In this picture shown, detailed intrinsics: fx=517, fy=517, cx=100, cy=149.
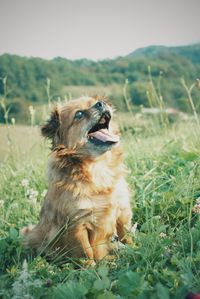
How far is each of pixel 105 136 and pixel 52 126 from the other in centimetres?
46

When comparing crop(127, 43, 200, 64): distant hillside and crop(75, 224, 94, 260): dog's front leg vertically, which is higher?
crop(127, 43, 200, 64): distant hillside

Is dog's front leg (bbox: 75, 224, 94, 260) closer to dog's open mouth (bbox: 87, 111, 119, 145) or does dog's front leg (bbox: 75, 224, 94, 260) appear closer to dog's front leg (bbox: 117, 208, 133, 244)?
dog's front leg (bbox: 117, 208, 133, 244)

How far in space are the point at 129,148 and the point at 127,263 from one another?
280cm

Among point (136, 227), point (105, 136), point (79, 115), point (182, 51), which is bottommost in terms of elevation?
point (136, 227)

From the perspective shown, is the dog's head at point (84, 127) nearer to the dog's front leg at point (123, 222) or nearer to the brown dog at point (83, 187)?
the brown dog at point (83, 187)

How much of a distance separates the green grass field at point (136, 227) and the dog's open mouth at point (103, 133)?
0.54 metres

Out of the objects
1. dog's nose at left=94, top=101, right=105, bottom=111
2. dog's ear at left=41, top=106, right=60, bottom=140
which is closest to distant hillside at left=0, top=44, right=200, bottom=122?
dog's ear at left=41, top=106, right=60, bottom=140

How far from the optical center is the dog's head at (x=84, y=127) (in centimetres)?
395

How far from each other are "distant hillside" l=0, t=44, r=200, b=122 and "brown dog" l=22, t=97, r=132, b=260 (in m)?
3.52

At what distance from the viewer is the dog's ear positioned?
4.16 meters

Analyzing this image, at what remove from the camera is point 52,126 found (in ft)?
13.6

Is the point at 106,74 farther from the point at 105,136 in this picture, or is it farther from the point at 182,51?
the point at 105,136

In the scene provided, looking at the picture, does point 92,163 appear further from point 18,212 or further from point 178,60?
point 178,60

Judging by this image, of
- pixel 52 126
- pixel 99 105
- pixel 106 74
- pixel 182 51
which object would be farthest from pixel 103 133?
pixel 106 74
